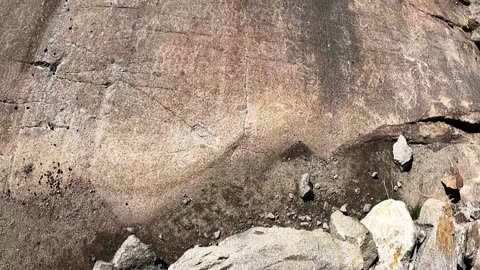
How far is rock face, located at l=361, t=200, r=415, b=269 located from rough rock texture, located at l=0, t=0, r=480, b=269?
0.24 meters

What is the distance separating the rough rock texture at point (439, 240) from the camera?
586 cm

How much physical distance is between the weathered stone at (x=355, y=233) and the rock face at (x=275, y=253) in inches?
2.3

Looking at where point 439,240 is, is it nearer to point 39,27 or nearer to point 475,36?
point 475,36

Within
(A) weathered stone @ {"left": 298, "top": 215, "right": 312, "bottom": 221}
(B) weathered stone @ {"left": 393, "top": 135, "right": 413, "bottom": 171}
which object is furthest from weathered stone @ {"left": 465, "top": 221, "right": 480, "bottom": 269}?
(A) weathered stone @ {"left": 298, "top": 215, "right": 312, "bottom": 221}

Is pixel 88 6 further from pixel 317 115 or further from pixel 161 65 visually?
pixel 317 115

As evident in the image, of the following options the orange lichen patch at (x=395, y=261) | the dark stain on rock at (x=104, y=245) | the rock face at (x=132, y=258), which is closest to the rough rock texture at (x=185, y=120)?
the dark stain on rock at (x=104, y=245)

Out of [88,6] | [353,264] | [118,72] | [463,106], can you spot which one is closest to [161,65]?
[118,72]

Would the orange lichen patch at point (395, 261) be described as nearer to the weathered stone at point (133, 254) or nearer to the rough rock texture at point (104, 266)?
the weathered stone at point (133, 254)

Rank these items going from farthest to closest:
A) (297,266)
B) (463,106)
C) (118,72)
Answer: (463,106), (118,72), (297,266)

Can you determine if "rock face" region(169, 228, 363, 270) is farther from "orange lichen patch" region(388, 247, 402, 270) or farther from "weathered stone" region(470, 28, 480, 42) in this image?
"weathered stone" region(470, 28, 480, 42)

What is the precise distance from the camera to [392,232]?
570 centimetres

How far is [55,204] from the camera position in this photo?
5.42 m

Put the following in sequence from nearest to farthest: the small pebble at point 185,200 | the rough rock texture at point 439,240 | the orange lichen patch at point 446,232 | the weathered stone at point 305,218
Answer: the small pebble at point 185,200, the weathered stone at point 305,218, the rough rock texture at point 439,240, the orange lichen patch at point 446,232

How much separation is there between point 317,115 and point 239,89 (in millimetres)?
766
